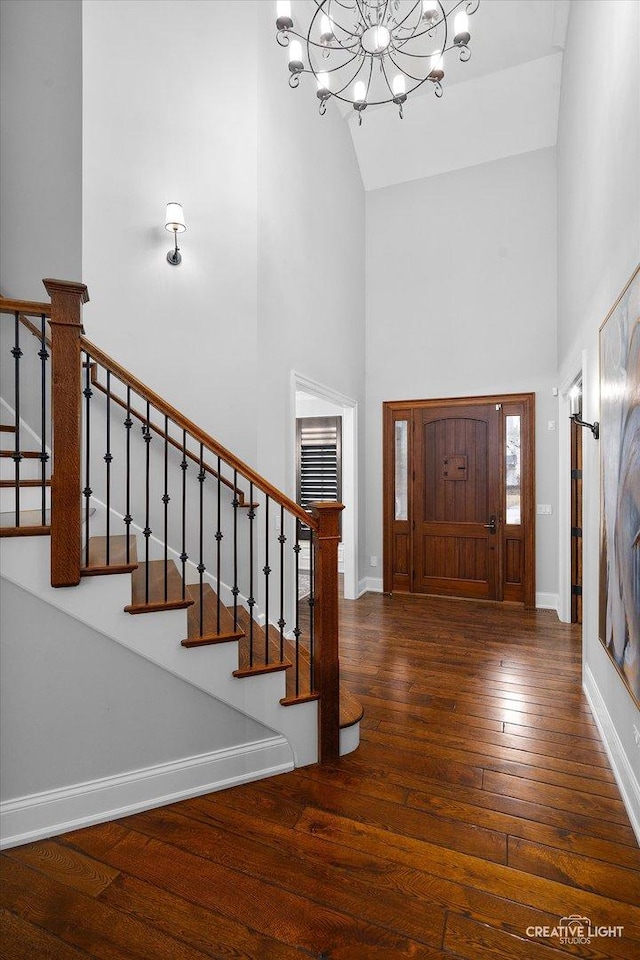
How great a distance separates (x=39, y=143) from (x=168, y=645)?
135 inches

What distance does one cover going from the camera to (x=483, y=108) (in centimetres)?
500

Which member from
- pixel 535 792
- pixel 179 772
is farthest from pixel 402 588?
pixel 179 772

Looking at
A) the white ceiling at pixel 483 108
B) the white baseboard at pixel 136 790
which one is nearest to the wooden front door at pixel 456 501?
the white ceiling at pixel 483 108

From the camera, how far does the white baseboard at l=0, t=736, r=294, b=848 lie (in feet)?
6.25

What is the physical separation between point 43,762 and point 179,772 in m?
0.56

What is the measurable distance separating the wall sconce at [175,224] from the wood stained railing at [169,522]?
920mm

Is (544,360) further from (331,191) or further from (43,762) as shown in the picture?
(43,762)

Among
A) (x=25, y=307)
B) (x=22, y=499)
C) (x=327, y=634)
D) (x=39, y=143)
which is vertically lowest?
(x=327, y=634)

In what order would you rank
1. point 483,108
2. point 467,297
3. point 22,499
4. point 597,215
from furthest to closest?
1. point 467,297
2. point 483,108
3. point 597,215
4. point 22,499

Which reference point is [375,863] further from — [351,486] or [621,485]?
[351,486]

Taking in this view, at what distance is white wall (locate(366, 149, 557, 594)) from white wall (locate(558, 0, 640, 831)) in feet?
2.61

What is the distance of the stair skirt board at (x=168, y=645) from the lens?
1.89 metres

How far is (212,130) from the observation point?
3.35m

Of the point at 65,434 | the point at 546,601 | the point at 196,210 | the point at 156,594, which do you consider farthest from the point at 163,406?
the point at 546,601
